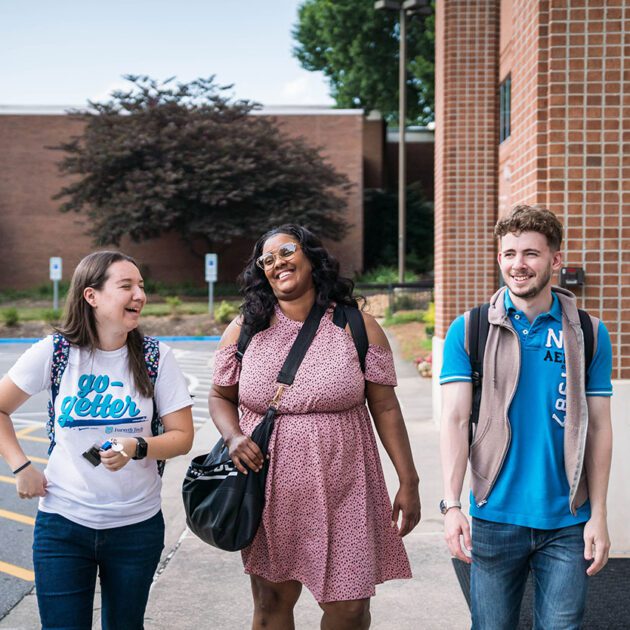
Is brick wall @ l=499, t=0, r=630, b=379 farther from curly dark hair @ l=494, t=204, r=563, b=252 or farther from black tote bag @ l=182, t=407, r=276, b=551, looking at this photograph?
black tote bag @ l=182, t=407, r=276, b=551

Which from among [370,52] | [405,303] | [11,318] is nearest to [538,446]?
[405,303]

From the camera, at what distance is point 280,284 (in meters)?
3.39

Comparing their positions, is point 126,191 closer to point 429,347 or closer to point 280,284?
point 429,347

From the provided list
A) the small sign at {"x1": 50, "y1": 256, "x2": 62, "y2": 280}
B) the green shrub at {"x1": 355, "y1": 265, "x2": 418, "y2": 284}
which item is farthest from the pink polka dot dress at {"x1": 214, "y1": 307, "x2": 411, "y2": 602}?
the green shrub at {"x1": 355, "y1": 265, "x2": 418, "y2": 284}

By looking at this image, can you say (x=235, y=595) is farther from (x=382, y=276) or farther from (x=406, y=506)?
(x=382, y=276)

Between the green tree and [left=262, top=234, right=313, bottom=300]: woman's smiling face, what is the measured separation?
42.7m

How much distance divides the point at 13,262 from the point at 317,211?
15036 millimetres

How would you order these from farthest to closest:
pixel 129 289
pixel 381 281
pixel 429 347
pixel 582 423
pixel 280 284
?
pixel 381 281 → pixel 429 347 → pixel 280 284 → pixel 129 289 → pixel 582 423

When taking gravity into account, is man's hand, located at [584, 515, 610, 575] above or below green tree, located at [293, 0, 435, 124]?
below

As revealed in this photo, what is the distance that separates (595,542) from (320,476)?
954mm

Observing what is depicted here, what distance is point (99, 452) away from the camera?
2.90m

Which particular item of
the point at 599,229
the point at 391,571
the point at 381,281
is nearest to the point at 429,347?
the point at 599,229

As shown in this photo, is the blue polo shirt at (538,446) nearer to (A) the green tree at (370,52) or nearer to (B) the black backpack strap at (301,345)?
(B) the black backpack strap at (301,345)

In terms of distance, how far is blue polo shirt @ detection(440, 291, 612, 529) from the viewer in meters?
2.87
